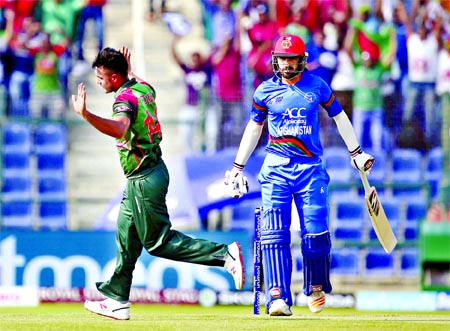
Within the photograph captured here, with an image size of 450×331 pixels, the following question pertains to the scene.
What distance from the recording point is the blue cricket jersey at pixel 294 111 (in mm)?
9266

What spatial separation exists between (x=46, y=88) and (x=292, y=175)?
27.9ft

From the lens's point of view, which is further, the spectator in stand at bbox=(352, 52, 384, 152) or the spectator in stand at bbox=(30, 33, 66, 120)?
the spectator in stand at bbox=(30, 33, 66, 120)

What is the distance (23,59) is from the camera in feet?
56.8

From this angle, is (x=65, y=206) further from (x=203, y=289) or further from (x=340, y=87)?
(x=340, y=87)

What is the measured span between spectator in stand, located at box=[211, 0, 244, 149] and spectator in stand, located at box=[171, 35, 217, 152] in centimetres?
13

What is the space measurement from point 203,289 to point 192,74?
3.56 m

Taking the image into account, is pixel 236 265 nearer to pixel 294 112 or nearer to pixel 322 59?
pixel 294 112

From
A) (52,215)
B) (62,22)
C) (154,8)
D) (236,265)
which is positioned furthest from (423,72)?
(236,265)

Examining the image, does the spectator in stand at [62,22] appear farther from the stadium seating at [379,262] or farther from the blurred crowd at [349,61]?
the stadium seating at [379,262]

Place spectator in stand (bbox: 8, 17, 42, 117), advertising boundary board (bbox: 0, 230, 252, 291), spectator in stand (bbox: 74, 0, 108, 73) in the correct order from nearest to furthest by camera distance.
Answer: advertising boundary board (bbox: 0, 230, 252, 291)
spectator in stand (bbox: 8, 17, 42, 117)
spectator in stand (bbox: 74, 0, 108, 73)

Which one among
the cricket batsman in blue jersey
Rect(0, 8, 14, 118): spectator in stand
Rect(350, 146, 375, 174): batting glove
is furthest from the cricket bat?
Rect(0, 8, 14, 118): spectator in stand

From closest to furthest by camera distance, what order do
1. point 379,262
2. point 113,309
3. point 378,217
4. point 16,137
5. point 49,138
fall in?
point 113,309 < point 378,217 < point 379,262 < point 16,137 < point 49,138

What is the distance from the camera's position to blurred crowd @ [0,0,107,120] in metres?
17.0

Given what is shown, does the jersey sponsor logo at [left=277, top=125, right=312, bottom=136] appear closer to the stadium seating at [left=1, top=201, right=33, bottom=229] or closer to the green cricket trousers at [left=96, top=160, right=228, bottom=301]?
the green cricket trousers at [left=96, top=160, right=228, bottom=301]
